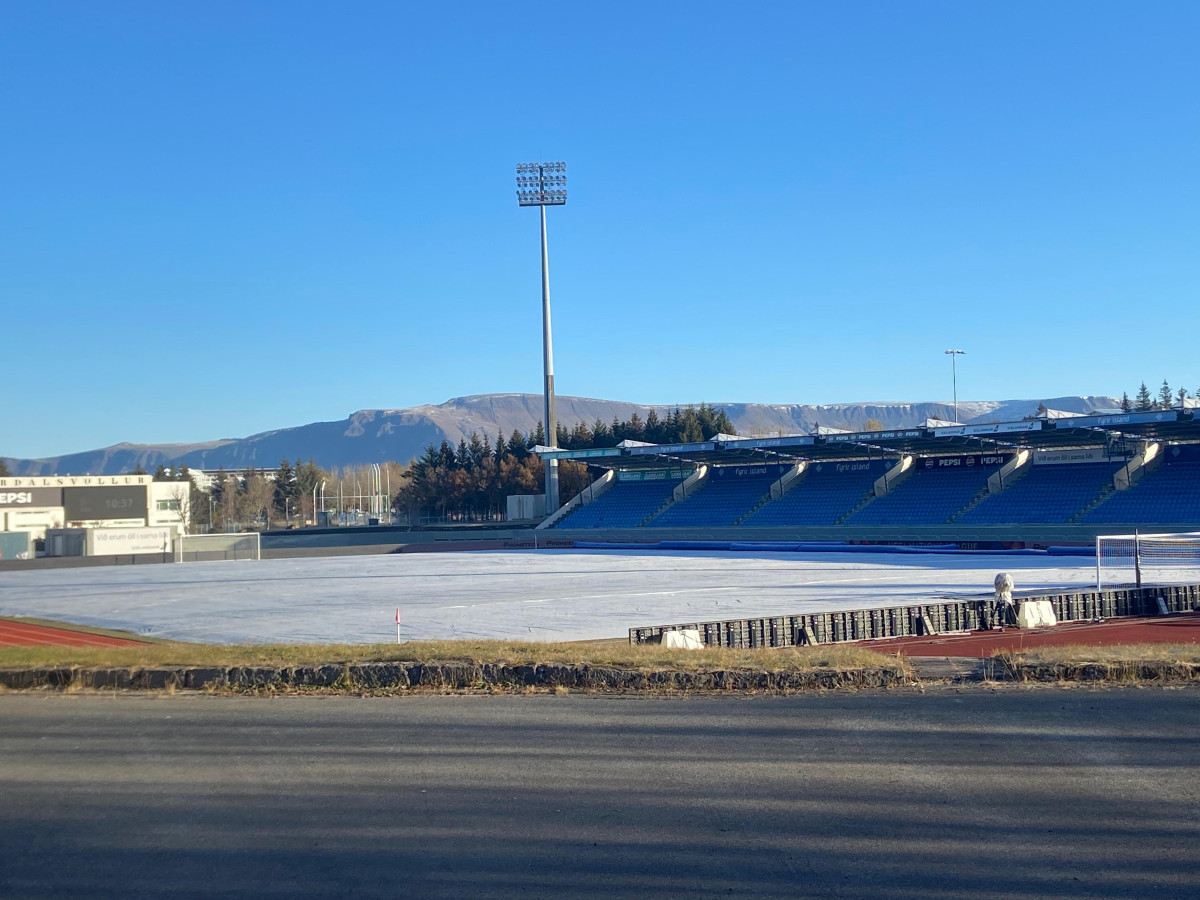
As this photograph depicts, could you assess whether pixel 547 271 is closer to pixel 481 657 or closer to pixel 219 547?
pixel 219 547

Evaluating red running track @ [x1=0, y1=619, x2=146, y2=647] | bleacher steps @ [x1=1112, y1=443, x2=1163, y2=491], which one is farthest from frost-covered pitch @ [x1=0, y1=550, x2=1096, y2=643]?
bleacher steps @ [x1=1112, y1=443, x2=1163, y2=491]

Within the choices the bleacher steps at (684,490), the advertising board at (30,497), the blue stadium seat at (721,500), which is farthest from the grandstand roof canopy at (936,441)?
the advertising board at (30,497)

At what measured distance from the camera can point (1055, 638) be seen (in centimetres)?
1897

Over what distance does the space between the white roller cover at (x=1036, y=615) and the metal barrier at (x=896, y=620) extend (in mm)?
462

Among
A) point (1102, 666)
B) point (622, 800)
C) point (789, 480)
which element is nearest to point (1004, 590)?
point (1102, 666)

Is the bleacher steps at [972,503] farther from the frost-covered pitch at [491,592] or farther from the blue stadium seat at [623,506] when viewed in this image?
the blue stadium seat at [623,506]

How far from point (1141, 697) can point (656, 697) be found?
5058mm

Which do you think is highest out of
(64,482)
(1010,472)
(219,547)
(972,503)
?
(64,482)

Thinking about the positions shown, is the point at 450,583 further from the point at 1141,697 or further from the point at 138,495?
the point at 138,495

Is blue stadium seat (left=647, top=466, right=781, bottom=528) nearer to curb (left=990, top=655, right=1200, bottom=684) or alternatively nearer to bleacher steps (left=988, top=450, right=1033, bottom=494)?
bleacher steps (left=988, top=450, right=1033, bottom=494)

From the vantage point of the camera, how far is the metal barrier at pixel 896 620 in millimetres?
19219

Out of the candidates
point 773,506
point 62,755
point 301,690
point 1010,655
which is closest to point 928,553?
point 773,506

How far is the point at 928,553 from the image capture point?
4762 centimetres

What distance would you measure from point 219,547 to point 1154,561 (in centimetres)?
5092
